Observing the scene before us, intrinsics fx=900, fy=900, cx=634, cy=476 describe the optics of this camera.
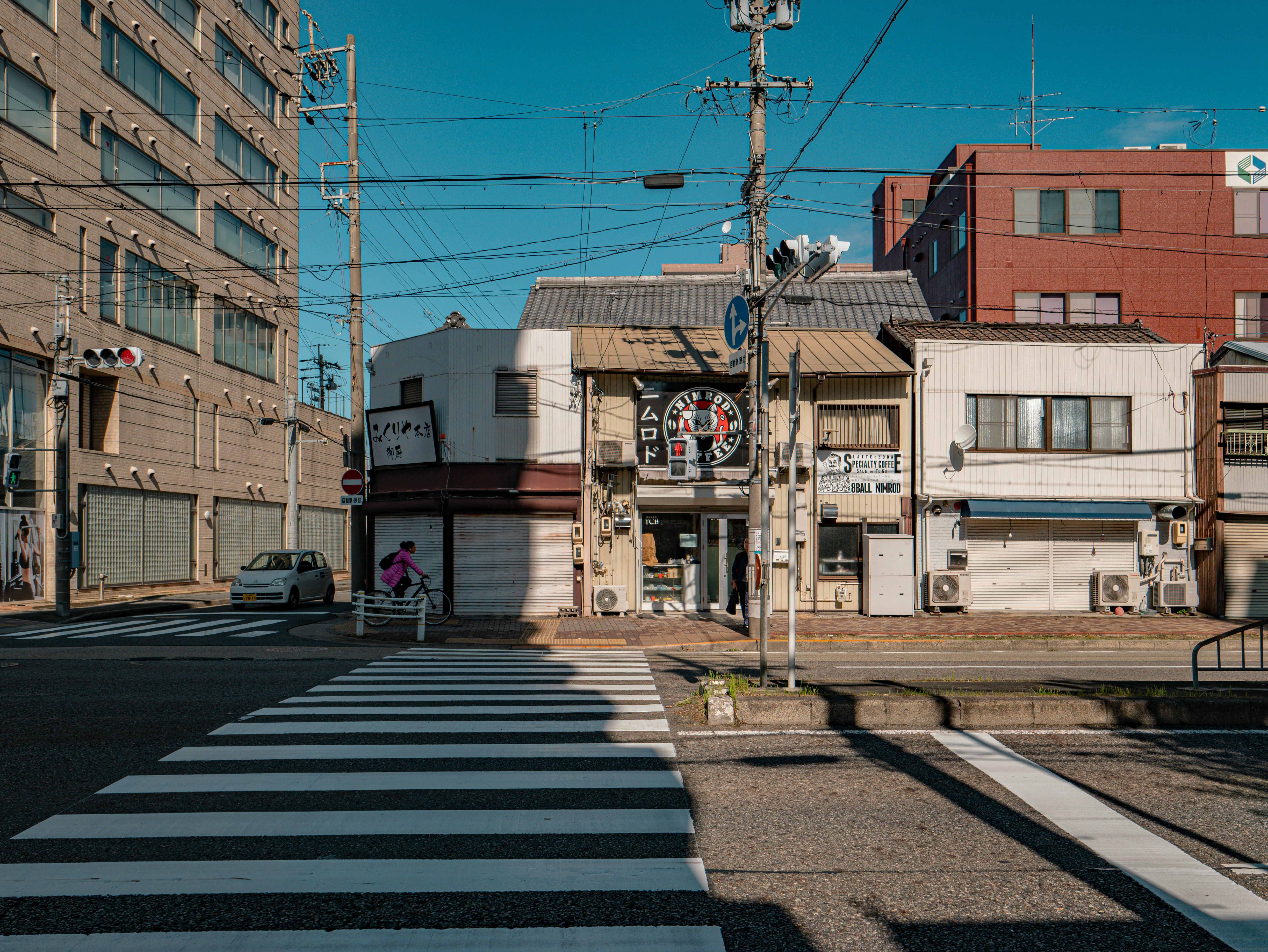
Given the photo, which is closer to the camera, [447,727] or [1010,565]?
[447,727]

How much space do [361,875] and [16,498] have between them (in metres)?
28.0

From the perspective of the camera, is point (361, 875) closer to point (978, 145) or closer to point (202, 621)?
point (202, 621)

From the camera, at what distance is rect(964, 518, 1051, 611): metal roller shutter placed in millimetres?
22781

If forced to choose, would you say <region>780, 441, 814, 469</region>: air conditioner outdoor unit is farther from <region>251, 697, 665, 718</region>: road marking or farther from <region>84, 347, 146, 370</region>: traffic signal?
<region>84, 347, 146, 370</region>: traffic signal

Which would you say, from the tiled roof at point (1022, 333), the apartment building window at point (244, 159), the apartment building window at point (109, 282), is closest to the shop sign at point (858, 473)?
the tiled roof at point (1022, 333)

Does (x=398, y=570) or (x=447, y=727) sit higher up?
(x=398, y=570)

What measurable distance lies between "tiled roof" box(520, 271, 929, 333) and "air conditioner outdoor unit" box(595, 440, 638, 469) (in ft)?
21.5

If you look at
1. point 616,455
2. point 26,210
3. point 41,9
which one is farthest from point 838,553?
point 41,9

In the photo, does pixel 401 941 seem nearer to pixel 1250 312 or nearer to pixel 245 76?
pixel 1250 312

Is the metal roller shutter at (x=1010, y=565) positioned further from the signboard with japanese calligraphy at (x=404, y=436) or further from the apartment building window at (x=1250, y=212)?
the apartment building window at (x=1250, y=212)

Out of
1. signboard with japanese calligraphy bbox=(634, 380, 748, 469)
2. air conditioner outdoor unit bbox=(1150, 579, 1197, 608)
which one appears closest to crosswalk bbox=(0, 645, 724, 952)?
signboard with japanese calligraphy bbox=(634, 380, 748, 469)

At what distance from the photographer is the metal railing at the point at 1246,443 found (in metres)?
22.7

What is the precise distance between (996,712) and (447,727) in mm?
5401

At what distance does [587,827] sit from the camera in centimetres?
577
